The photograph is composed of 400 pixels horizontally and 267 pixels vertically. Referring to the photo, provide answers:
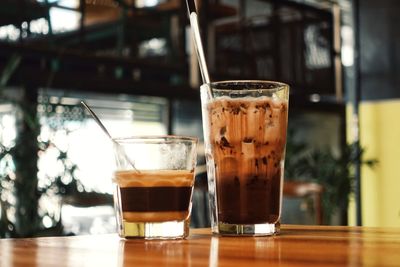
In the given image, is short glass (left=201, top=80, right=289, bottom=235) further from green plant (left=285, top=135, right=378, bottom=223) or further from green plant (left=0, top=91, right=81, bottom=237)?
green plant (left=285, top=135, right=378, bottom=223)

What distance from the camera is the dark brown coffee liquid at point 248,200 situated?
101 centimetres

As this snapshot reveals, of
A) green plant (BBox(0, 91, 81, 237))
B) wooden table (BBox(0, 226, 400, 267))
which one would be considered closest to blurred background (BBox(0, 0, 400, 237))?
green plant (BBox(0, 91, 81, 237))

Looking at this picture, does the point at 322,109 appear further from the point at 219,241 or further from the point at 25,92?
the point at 219,241

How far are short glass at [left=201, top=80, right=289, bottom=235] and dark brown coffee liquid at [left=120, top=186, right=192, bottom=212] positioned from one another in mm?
71

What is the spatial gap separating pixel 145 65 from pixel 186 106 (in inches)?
26.4

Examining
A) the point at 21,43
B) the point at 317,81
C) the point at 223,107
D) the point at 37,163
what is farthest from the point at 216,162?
the point at 317,81

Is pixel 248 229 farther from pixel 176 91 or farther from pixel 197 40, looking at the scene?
pixel 176 91

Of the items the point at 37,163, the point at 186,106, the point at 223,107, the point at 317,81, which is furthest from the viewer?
the point at 317,81

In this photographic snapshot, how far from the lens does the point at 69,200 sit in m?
3.97

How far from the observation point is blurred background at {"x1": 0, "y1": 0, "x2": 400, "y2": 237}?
396 cm

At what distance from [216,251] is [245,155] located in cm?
29

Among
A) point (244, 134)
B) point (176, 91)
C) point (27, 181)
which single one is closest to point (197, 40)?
point (244, 134)

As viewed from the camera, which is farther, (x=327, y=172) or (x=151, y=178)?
(x=327, y=172)

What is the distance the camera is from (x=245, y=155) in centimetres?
102
